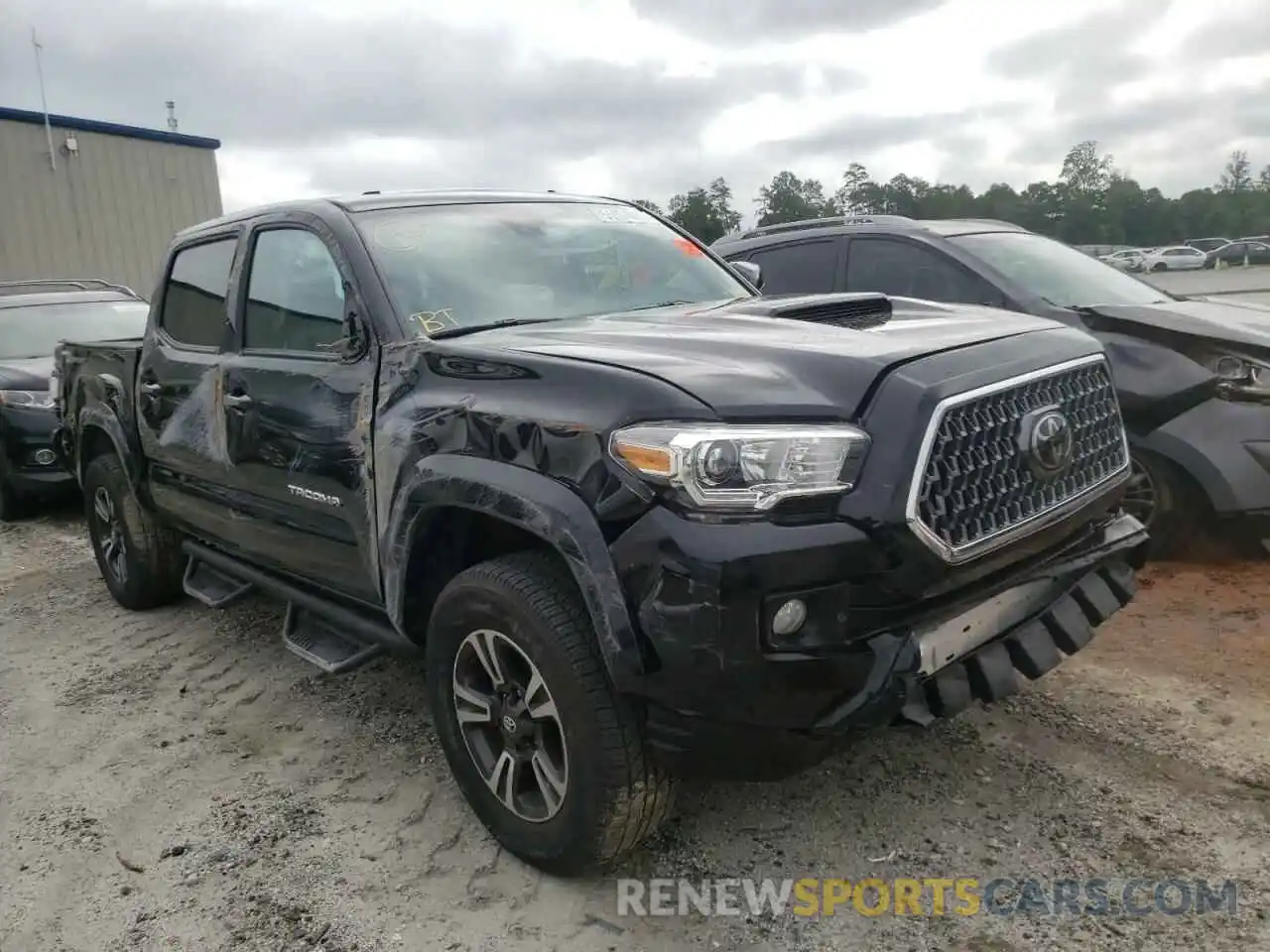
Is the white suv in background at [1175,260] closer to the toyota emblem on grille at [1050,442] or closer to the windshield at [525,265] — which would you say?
the windshield at [525,265]

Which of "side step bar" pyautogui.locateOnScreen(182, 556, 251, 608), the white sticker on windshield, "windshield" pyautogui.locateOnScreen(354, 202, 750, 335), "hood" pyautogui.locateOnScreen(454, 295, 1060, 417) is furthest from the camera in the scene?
"side step bar" pyautogui.locateOnScreen(182, 556, 251, 608)

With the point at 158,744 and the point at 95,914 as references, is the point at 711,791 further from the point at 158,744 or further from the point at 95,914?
the point at 158,744

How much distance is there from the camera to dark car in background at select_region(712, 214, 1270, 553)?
452 centimetres

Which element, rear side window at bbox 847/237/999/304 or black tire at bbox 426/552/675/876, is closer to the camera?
black tire at bbox 426/552/675/876

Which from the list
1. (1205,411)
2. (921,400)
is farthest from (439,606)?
(1205,411)

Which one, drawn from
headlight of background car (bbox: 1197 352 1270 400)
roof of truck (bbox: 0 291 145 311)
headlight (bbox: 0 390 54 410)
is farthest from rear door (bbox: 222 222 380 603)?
roof of truck (bbox: 0 291 145 311)

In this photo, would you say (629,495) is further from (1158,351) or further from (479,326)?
(1158,351)

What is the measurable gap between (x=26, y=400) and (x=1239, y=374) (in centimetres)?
810

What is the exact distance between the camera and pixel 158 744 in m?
3.82

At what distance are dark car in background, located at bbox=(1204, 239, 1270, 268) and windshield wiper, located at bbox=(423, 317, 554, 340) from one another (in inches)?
1661

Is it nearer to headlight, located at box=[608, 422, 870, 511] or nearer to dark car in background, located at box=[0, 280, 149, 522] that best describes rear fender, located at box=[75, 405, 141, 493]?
dark car in background, located at box=[0, 280, 149, 522]

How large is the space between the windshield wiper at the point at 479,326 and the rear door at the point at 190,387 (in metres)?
1.33

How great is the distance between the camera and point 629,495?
7.65ft

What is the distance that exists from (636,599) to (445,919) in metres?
1.08
